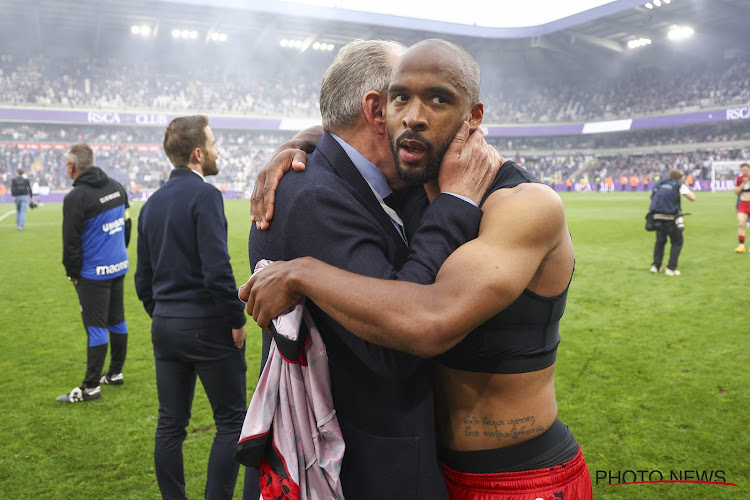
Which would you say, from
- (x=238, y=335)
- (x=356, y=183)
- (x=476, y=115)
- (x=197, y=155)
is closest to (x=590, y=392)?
(x=238, y=335)

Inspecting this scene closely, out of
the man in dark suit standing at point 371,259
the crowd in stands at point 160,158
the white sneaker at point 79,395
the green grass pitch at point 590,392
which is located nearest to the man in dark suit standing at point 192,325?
the green grass pitch at point 590,392

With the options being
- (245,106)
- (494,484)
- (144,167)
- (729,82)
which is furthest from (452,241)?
(729,82)

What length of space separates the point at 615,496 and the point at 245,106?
50.3 meters

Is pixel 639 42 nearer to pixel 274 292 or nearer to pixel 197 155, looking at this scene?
pixel 197 155

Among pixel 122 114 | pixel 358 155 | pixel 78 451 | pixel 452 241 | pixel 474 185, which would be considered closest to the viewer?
pixel 452 241

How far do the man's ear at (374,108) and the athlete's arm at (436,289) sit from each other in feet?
1.68

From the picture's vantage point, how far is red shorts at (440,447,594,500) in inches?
75.8

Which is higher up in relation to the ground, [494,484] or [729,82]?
[729,82]

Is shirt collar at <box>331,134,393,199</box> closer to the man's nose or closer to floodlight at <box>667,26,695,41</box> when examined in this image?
the man's nose

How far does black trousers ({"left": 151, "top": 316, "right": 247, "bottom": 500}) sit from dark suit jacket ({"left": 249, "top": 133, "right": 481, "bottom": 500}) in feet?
6.67

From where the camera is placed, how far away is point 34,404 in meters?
5.68

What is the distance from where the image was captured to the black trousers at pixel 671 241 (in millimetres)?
11684

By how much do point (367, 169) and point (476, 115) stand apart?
0.41m

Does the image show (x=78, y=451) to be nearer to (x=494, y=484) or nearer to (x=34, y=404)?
(x=34, y=404)
